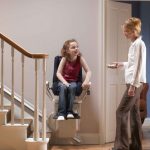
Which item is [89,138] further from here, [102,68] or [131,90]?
[131,90]

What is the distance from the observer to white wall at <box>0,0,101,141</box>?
4.86 m

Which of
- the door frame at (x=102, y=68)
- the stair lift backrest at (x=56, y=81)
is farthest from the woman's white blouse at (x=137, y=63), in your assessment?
the door frame at (x=102, y=68)

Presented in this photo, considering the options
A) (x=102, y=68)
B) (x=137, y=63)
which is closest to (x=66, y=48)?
(x=102, y=68)

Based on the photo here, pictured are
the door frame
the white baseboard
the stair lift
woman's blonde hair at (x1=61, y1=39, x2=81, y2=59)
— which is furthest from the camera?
the white baseboard

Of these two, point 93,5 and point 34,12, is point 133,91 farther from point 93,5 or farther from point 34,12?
point 34,12

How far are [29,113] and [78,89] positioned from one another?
812 millimetres

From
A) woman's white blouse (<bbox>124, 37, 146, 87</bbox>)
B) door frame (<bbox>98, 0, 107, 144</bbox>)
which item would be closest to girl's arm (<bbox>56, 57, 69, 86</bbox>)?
door frame (<bbox>98, 0, 107, 144</bbox>)

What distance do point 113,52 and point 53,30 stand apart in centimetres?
86

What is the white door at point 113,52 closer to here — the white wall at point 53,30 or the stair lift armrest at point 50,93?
the white wall at point 53,30

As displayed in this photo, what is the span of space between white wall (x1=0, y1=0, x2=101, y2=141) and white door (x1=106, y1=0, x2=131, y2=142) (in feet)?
0.51

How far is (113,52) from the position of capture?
4.94m

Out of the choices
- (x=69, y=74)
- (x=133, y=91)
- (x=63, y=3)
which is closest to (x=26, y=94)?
(x=69, y=74)

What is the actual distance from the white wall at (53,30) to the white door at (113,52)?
155 mm

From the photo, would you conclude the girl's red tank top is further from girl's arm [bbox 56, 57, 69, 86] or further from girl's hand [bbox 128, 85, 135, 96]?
girl's hand [bbox 128, 85, 135, 96]
